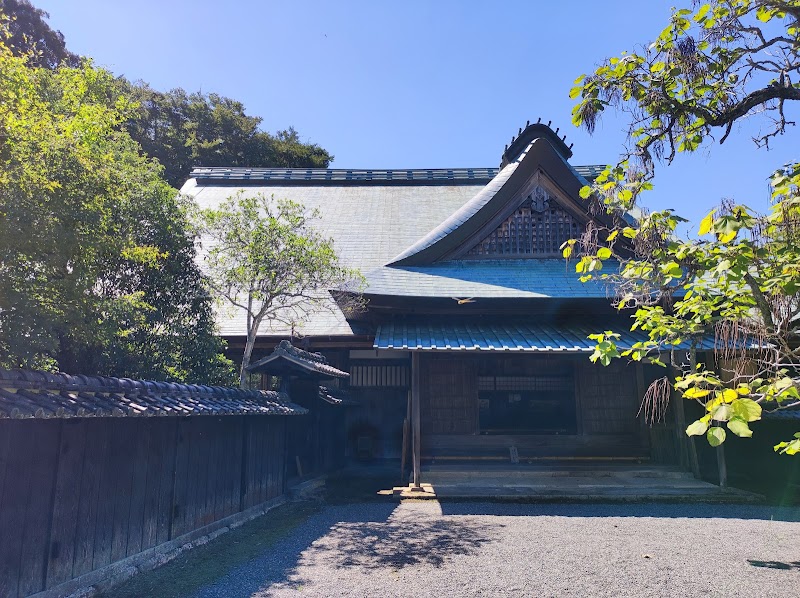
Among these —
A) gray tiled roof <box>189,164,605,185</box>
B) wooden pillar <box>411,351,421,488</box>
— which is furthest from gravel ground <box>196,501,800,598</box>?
gray tiled roof <box>189,164,605,185</box>

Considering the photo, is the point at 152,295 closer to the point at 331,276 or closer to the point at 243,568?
the point at 331,276

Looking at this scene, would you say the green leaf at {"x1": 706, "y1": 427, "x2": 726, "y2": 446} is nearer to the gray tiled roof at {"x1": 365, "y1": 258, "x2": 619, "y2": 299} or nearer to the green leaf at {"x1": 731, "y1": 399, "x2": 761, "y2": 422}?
the green leaf at {"x1": 731, "y1": 399, "x2": 761, "y2": 422}

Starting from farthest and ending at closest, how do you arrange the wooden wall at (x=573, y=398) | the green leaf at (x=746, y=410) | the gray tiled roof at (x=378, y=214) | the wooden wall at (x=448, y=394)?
the wooden wall at (x=448, y=394) → the wooden wall at (x=573, y=398) → the gray tiled roof at (x=378, y=214) → the green leaf at (x=746, y=410)

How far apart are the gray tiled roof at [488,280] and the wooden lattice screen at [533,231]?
30cm

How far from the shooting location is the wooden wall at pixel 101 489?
357 cm

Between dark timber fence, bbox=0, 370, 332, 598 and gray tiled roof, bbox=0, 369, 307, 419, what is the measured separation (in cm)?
1

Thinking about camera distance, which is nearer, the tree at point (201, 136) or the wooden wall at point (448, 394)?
the wooden wall at point (448, 394)

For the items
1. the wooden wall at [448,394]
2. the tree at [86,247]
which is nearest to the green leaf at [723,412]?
the tree at [86,247]

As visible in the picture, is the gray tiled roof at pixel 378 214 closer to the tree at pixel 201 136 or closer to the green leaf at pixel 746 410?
the green leaf at pixel 746 410

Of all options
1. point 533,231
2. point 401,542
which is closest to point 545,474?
point 401,542

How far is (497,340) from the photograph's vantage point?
8883 millimetres

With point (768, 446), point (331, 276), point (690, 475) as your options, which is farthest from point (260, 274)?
point (768, 446)

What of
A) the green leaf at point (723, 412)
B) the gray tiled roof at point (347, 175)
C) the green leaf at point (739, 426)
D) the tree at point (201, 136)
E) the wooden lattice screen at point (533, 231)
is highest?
the tree at point (201, 136)

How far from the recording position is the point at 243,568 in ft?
15.9
